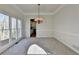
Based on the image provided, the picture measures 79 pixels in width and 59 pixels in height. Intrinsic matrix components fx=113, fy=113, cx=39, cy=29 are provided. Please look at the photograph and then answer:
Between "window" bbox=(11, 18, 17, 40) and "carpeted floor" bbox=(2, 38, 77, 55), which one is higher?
"window" bbox=(11, 18, 17, 40)

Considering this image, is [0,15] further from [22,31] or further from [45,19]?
[45,19]

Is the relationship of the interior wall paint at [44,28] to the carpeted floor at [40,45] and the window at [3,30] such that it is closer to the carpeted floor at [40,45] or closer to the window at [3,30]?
the carpeted floor at [40,45]

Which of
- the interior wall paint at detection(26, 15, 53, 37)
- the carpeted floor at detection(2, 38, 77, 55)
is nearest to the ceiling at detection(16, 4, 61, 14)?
the interior wall paint at detection(26, 15, 53, 37)

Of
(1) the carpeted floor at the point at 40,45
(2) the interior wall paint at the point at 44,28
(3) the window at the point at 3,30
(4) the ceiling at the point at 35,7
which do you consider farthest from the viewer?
(2) the interior wall paint at the point at 44,28

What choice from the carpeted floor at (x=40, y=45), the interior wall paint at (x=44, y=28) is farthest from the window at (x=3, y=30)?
the interior wall paint at (x=44, y=28)

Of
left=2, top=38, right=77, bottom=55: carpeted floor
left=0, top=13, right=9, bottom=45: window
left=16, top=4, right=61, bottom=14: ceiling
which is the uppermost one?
left=16, top=4, right=61, bottom=14: ceiling

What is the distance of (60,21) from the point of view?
225 inches

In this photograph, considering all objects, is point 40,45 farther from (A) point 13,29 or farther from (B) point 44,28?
(A) point 13,29

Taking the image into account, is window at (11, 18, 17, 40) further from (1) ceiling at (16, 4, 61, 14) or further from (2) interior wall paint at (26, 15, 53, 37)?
(2) interior wall paint at (26, 15, 53, 37)

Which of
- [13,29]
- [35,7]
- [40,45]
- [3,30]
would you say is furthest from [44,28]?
[35,7]

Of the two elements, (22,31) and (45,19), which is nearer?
(22,31)

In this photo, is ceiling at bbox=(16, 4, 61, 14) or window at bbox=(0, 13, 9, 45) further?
window at bbox=(0, 13, 9, 45)
